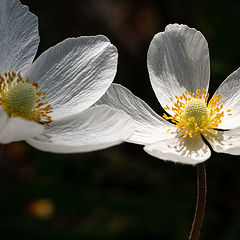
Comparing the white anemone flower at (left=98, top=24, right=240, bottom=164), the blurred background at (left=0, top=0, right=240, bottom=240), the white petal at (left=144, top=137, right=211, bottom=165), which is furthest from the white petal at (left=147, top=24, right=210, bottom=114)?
the blurred background at (left=0, top=0, right=240, bottom=240)

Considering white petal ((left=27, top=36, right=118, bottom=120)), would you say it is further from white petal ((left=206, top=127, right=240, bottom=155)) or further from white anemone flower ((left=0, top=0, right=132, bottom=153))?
white petal ((left=206, top=127, right=240, bottom=155))

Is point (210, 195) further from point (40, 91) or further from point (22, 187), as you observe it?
point (40, 91)

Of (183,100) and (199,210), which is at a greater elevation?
(183,100)

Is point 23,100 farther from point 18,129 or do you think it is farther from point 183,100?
point 183,100

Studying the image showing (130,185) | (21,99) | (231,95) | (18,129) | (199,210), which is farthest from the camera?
(130,185)

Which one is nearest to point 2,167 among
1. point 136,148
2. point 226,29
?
point 136,148


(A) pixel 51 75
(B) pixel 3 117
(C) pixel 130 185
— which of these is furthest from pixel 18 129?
(C) pixel 130 185

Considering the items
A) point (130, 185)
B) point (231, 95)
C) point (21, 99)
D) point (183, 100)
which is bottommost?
point (130, 185)
